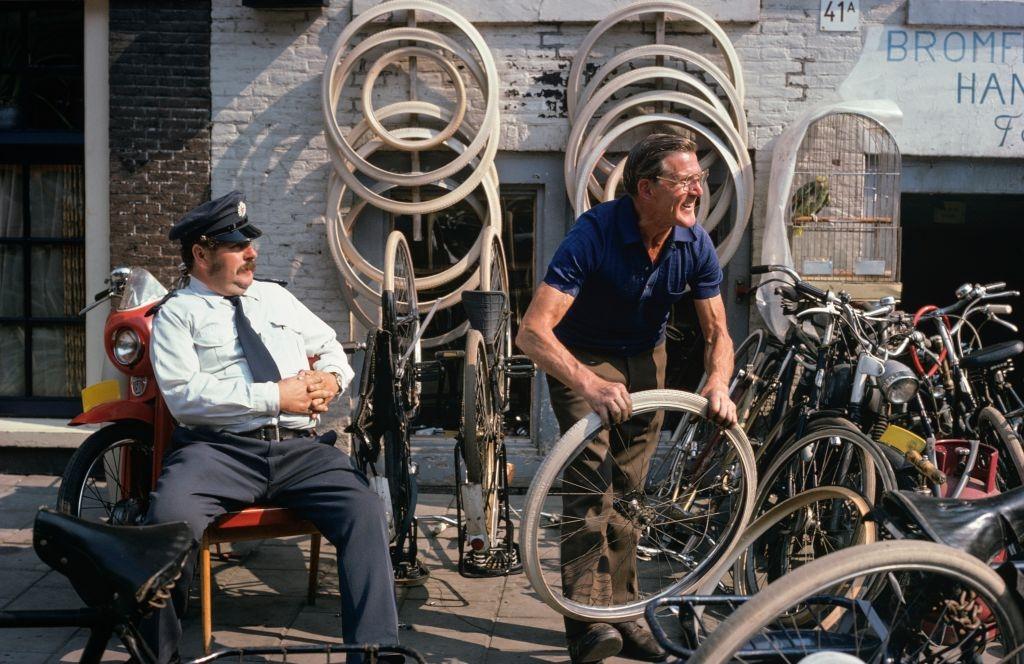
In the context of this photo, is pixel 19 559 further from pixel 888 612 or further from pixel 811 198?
pixel 811 198

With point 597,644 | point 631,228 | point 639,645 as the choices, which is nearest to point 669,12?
point 631,228

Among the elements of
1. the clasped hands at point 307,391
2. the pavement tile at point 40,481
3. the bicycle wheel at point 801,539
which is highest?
the clasped hands at point 307,391

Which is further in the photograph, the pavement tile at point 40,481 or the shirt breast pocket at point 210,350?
the pavement tile at point 40,481

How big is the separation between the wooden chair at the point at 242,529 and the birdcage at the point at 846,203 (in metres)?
3.66

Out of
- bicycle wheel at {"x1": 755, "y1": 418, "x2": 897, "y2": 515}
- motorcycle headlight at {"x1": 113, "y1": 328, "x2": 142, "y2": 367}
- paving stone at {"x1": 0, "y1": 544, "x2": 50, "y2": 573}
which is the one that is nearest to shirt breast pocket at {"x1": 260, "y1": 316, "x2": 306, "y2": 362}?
motorcycle headlight at {"x1": 113, "y1": 328, "x2": 142, "y2": 367}

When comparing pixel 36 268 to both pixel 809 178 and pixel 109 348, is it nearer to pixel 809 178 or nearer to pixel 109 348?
pixel 109 348

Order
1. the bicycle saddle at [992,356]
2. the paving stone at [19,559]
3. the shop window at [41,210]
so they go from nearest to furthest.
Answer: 1. the bicycle saddle at [992,356]
2. the paving stone at [19,559]
3. the shop window at [41,210]

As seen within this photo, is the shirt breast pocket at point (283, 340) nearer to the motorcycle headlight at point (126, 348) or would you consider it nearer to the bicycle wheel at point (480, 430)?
the bicycle wheel at point (480, 430)

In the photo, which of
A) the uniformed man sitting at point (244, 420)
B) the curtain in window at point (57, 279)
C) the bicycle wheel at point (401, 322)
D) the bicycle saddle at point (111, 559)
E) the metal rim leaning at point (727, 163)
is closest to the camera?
the bicycle saddle at point (111, 559)

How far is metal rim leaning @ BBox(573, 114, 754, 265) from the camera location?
6.47 m

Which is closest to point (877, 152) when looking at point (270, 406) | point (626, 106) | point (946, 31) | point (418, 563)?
point (946, 31)

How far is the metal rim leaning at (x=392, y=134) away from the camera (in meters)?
6.54

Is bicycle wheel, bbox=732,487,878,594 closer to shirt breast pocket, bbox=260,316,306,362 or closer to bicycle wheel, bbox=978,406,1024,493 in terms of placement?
bicycle wheel, bbox=978,406,1024,493

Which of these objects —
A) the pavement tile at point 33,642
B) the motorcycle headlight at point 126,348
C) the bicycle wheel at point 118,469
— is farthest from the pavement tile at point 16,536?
the motorcycle headlight at point 126,348
